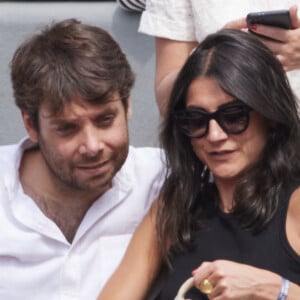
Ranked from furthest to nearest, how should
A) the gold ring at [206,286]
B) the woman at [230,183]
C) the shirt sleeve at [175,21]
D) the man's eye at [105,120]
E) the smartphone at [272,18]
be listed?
1. the shirt sleeve at [175,21]
2. the man's eye at [105,120]
3. the smartphone at [272,18]
4. the woman at [230,183]
5. the gold ring at [206,286]

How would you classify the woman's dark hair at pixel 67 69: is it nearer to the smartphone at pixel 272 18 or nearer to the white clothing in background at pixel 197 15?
the white clothing in background at pixel 197 15

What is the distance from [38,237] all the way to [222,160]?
61 cm

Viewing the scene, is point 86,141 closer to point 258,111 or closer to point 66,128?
point 66,128

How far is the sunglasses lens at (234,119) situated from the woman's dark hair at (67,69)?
372 mm

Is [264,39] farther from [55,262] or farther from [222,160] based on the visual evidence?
[55,262]

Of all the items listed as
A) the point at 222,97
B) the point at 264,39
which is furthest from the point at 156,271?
the point at 264,39

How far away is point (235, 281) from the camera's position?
2.37 meters

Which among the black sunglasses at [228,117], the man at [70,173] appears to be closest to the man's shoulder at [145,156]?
the man at [70,173]

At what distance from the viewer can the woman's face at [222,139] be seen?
2502 mm

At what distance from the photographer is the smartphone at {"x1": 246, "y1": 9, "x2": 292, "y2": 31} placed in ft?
8.47

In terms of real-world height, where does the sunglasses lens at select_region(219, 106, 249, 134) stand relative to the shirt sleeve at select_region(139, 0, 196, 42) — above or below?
below

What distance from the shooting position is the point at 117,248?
112 inches

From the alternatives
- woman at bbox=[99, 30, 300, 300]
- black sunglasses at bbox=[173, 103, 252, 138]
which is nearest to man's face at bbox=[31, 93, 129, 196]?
woman at bbox=[99, 30, 300, 300]

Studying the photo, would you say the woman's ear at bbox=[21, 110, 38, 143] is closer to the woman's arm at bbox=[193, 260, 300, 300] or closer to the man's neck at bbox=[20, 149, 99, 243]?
the man's neck at bbox=[20, 149, 99, 243]
